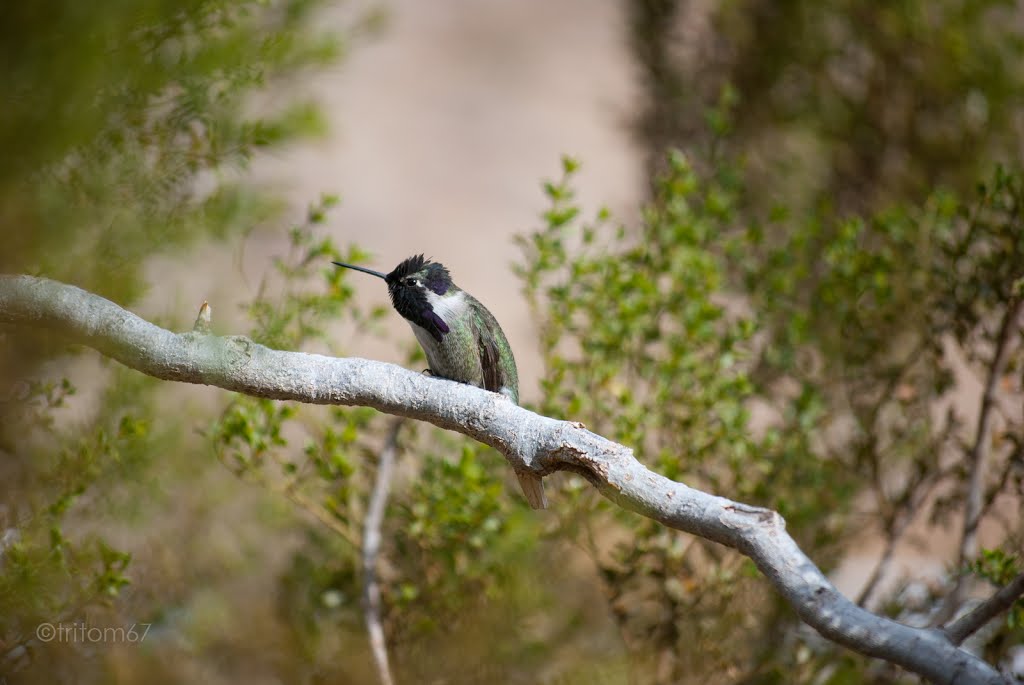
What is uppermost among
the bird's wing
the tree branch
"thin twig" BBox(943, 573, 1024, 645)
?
the bird's wing

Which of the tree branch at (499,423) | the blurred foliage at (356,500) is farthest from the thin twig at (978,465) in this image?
the tree branch at (499,423)

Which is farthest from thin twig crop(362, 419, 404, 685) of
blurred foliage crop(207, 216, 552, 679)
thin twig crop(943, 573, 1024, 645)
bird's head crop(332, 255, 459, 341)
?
thin twig crop(943, 573, 1024, 645)

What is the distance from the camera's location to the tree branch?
173cm

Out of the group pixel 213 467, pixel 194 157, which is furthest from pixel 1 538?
pixel 213 467

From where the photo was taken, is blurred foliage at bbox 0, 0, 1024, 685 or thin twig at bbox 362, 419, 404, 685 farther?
thin twig at bbox 362, 419, 404, 685

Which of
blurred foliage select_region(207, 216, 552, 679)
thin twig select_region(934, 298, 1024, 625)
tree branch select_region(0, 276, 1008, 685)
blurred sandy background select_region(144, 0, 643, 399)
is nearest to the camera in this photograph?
tree branch select_region(0, 276, 1008, 685)

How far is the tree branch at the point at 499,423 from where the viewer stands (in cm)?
173

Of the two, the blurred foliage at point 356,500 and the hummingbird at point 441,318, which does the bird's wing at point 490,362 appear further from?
the blurred foliage at point 356,500

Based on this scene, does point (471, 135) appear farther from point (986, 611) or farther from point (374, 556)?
point (986, 611)

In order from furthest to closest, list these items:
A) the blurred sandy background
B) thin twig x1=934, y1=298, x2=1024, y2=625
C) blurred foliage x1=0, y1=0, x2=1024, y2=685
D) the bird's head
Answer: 1. the blurred sandy background
2. thin twig x1=934, y1=298, x2=1024, y2=625
3. the bird's head
4. blurred foliage x1=0, y1=0, x2=1024, y2=685

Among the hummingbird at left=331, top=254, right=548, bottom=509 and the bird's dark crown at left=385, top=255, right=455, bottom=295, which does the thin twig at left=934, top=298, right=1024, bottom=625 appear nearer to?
the hummingbird at left=331, top=254, right=548, bottom=509

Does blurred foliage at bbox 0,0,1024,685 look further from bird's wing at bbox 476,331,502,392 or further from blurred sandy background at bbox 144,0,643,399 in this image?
blurred sandy background at bbox 144,0,643,399

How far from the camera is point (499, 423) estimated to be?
7.05 feet

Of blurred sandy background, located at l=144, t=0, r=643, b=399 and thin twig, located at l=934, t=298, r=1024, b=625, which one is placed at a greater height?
blurred sandy background, located at l=144, t=0, r=643, b=399
